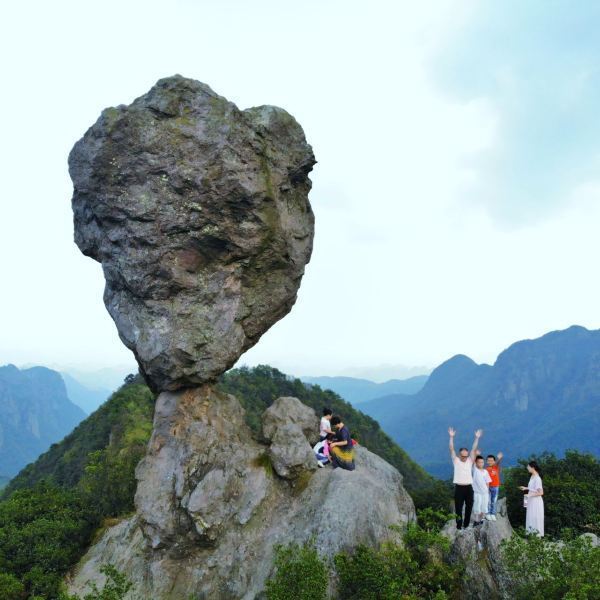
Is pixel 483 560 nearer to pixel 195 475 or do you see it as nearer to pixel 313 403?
pixel 195 475

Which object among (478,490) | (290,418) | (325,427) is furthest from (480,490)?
(290,418)

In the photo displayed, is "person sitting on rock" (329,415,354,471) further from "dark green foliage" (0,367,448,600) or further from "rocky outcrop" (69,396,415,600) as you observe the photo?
"dark green foliage" (0,367,448,600)

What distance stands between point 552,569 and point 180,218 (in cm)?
1371

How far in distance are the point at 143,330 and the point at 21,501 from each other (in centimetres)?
1663

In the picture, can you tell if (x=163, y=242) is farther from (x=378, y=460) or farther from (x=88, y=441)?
(x=88, y=441)

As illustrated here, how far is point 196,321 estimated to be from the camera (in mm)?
15461

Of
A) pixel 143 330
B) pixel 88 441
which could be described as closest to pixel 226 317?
pixel 143 330

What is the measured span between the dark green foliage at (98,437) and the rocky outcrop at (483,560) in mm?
49820

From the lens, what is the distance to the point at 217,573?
46.8ft

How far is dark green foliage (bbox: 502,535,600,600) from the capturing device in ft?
35.0

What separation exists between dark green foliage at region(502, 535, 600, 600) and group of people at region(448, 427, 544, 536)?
139 centimetres

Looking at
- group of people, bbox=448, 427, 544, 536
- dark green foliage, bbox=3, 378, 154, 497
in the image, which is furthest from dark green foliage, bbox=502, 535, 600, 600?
dark green foliage, bbox=3, 378, 154, 497

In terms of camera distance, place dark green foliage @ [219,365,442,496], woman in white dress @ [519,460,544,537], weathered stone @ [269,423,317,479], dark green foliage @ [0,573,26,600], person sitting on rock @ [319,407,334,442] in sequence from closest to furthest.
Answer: woman in white dress @ [519,460,544,537] → weathered stone @ [269,423,317,479] → dark green foliage @ [0,573,26,600] → person sitting on rock @ [319,407,334,442] → dark green foliage @ [219,365,442,496]

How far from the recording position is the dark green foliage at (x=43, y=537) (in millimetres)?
18031
